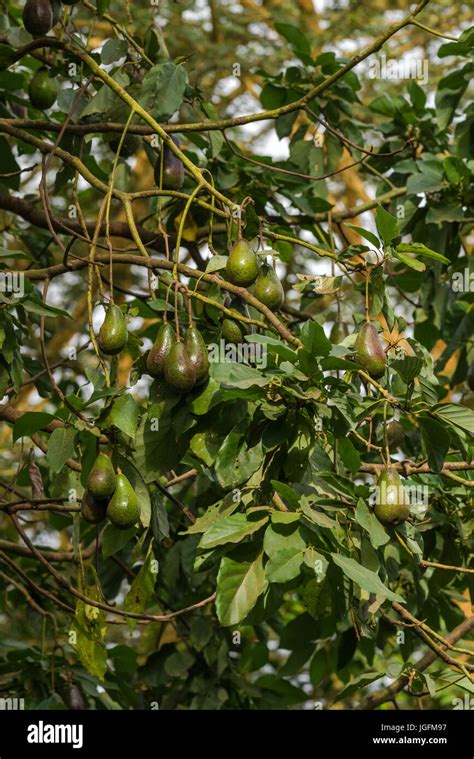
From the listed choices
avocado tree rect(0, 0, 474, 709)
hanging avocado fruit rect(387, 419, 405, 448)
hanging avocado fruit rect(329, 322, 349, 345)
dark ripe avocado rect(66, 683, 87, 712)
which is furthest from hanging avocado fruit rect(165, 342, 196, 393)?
dark ripe avocado rect(66, 683, 87, 712)

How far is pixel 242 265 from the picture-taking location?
5.56ft

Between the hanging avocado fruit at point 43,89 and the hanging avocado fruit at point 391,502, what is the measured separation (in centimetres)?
130

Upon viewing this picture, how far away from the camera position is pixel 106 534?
1.87m

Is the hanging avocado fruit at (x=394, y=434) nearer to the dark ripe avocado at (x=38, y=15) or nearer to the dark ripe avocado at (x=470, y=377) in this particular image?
the dark ripe avocado at (x=470, y=377)

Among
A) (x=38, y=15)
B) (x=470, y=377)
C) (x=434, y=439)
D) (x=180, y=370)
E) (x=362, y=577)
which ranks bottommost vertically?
(x=362, y=577)

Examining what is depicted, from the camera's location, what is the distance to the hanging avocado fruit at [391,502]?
1550 millimetres

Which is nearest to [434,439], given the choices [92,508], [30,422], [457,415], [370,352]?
[457,415]

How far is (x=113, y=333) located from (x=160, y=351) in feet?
0.29

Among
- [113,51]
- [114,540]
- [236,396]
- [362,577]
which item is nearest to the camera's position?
[362,577]

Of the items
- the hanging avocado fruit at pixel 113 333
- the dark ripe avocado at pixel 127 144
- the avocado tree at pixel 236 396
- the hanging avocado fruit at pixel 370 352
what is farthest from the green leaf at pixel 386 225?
the dark ripe avocado at pixel 127 144

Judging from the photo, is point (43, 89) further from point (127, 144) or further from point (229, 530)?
point (229, 530)

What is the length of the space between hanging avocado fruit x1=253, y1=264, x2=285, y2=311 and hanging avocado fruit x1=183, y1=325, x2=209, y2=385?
153mm

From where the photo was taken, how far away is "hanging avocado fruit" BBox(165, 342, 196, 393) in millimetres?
1601
